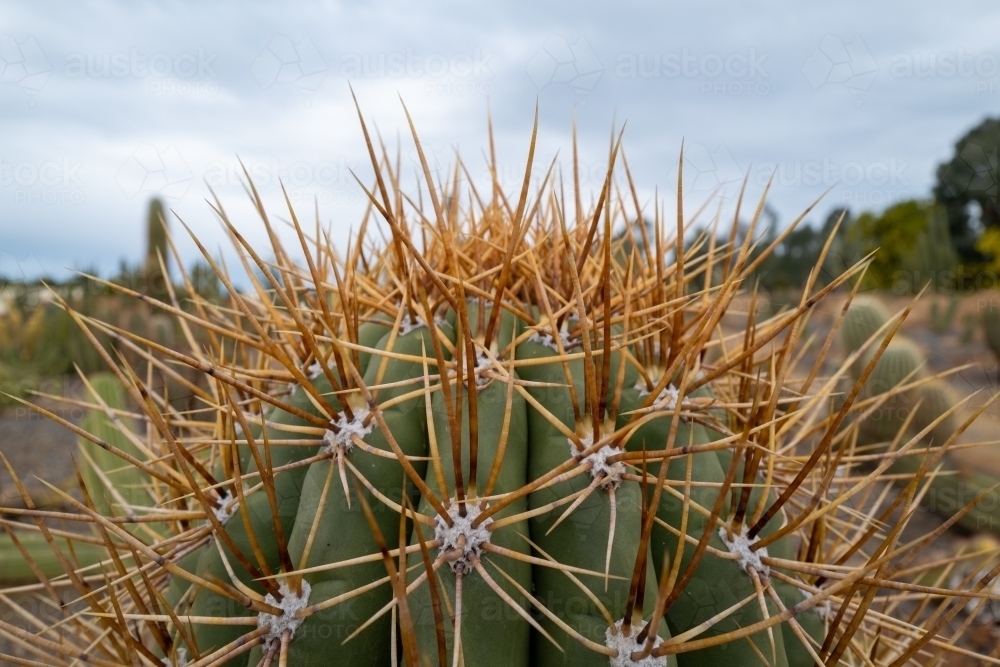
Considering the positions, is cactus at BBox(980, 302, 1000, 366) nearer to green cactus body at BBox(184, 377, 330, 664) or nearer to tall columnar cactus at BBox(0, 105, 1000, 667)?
tall columnar cactus at BBox(0, 105, 1000, 667)

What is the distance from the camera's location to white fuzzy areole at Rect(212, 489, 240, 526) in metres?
1.10

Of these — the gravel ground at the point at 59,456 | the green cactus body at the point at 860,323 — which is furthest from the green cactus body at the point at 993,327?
the green cactus body at the point at 860,323

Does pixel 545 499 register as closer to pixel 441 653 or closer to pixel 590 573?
pixel 590 573

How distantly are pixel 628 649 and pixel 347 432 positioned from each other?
18.1 inches

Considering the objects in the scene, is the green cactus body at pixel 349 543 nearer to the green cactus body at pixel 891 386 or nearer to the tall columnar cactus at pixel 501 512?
the tall columnar cactus at pixel 501 512

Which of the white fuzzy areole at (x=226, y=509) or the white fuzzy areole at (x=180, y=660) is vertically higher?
the white fuzzy areole at (x=226, y=509)

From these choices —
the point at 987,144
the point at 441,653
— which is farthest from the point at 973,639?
the point at 987,144

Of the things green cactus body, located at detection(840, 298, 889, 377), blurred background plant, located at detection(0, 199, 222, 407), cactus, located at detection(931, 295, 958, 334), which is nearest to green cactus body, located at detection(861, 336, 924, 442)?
green cactus body, located at detection(840, 298, 889, 377)

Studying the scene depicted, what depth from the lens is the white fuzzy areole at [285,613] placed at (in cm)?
92

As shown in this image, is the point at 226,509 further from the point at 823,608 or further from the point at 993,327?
the point at 993,327

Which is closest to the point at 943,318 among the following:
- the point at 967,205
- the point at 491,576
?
the point at 967,205

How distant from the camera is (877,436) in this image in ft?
17.5

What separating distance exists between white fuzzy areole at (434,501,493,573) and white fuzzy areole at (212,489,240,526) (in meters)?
0.41

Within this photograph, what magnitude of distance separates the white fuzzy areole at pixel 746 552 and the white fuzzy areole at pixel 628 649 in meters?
0.19
